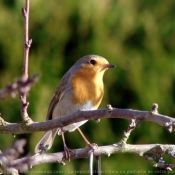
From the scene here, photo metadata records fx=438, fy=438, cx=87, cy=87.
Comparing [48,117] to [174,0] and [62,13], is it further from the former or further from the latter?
[174,0]

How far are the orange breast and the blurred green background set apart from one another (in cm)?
82

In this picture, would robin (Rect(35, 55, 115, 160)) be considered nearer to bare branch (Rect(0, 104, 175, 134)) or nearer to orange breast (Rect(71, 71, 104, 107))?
orange breast (Rect(71, 71, 104, 107))

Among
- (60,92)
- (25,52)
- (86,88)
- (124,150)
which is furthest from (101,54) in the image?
(25,52)

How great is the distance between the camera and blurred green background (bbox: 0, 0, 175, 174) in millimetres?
4750

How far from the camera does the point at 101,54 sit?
4949mm

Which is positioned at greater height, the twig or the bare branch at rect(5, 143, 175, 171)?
the twig

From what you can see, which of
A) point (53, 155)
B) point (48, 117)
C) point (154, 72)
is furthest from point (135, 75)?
point (53, 155)

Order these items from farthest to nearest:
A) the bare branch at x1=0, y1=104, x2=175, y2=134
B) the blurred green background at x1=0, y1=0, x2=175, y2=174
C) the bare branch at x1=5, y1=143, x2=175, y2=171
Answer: the blurred green background at x1=0, y1=0, x2=175, y2=174 < the bare branch at x1=5, y1=143, x2=175, y2=171 < the bare branch at x1=0, y1=104, x2=175, y2=134

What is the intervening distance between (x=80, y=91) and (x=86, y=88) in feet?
0.21

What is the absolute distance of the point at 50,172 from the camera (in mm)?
4648

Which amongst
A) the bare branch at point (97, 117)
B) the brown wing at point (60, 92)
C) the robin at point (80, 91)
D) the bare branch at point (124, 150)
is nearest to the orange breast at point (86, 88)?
the robin at point (80, 91)

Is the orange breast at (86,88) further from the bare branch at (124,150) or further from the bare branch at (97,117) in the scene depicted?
the bare branch at (97,117)

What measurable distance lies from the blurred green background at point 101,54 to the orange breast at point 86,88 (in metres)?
0.82

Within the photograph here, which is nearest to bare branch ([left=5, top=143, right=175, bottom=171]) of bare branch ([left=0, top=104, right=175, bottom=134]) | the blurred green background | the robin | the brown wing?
bare branch ([left=0, top=104, right=175, bottom=134])
